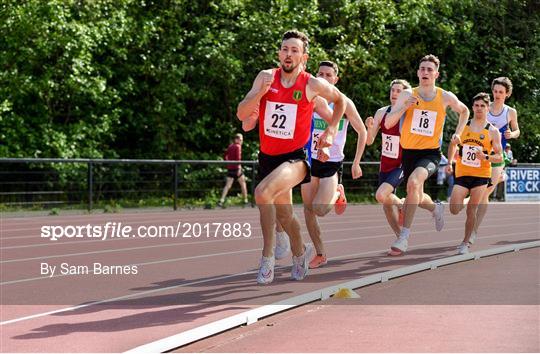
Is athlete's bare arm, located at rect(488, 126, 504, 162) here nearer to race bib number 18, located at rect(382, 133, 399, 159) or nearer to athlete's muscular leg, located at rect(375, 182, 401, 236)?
race bib number 18, located at rect(382, 133, 399, 159)

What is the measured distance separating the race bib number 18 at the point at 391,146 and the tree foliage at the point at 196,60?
12.7 m

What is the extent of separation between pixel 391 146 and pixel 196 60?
635 inches

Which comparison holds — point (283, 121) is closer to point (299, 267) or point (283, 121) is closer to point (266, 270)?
point (266, 270)

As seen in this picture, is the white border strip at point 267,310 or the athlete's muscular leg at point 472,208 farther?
the athlete's muscular leg at point 472,208

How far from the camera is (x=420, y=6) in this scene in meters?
31.0

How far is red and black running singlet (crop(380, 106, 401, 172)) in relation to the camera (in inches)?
502

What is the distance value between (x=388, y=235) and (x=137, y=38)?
12341 millimetres

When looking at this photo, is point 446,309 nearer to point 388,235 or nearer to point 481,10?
point 388,235

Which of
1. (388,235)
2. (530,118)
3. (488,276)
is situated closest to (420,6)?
(530,118)

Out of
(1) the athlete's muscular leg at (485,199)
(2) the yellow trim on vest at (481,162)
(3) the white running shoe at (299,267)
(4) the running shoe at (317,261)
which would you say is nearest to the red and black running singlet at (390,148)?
(2) the yellow trim on vest at (481,162)

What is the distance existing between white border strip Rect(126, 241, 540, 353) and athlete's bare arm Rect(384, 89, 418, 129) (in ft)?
5.81

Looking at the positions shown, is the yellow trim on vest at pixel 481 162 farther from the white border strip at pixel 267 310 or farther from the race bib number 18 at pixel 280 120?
the race bib number 18 at pixel 280 120

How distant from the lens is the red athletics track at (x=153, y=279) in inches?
282

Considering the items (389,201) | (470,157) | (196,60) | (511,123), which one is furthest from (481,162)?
(196,60)
